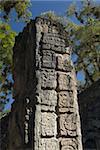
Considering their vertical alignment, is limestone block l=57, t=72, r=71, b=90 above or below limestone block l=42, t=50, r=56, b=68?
below

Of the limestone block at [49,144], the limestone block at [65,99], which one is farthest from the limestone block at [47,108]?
the limestone block at [49,144]

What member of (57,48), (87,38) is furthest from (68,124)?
(87,38)

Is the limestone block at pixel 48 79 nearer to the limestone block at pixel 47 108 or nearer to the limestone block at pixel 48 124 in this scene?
the limestone block at pixel 47 108

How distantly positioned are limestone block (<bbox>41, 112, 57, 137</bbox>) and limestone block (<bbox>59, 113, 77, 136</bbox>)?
101 millimetres

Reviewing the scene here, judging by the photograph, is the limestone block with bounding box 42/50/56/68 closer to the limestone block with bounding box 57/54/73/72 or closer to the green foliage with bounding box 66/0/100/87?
the limestone block with bounding box 57/54/73/72

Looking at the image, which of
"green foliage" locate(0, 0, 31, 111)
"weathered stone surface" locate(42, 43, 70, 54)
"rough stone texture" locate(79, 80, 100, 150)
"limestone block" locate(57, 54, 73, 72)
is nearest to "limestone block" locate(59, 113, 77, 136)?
"limestone block" locate(57, 54, 73, 72)

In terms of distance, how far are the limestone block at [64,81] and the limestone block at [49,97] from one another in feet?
0.47

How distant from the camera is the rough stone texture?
27.0ft

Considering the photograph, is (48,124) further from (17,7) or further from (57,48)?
(17,7)

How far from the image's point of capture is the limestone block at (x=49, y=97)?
4070 mm

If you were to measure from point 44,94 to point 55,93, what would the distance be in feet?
0.56

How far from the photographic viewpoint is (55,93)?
420 centimetres

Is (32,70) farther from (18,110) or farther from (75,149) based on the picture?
(75,149)

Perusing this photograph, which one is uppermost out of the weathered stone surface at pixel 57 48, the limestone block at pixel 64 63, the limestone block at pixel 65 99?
the weathered stone surface at pixel 57 48
